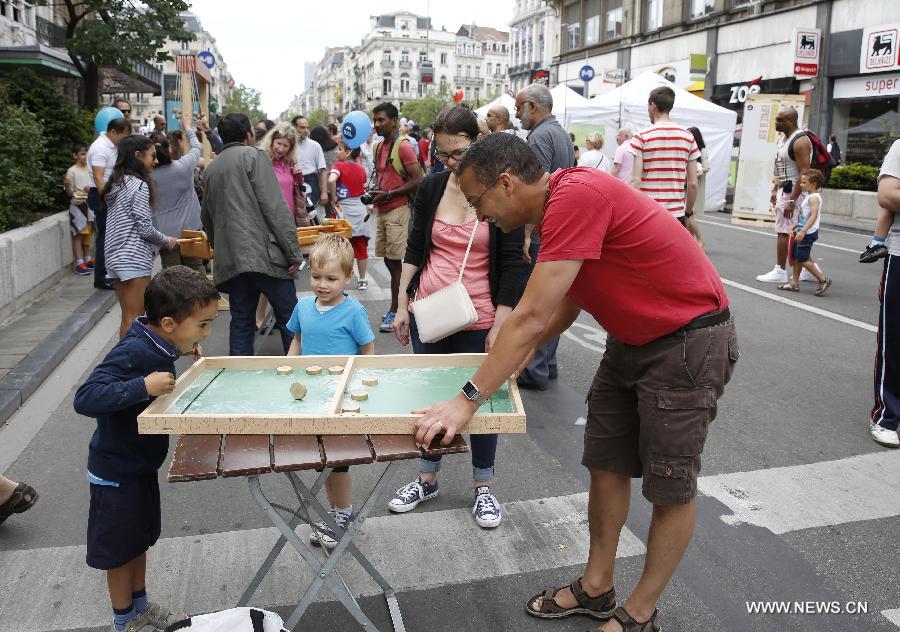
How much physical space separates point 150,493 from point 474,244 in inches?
73.6

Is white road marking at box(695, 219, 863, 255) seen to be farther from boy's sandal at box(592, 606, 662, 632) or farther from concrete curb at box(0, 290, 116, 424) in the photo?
boy's sandal at box(592, 606, 662, 632)

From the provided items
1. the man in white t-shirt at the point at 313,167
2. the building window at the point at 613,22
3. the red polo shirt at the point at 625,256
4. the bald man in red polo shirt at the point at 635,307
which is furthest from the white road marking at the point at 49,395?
the building window at the point at 613,22

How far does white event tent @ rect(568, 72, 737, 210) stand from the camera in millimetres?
20125

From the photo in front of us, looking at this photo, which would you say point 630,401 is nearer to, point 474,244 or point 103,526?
point 474,244

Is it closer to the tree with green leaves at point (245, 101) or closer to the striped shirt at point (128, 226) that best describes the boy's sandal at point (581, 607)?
the striped shirt at point (128, 226)

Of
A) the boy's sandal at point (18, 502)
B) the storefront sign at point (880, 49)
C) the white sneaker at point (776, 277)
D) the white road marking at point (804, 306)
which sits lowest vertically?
the boy's sandal at point (18, 502)

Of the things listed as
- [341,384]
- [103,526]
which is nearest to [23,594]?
[103,526]

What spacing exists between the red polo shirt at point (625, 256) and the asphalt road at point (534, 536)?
4.17 feet

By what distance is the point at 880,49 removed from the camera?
22969 mm

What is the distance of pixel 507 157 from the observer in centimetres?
266

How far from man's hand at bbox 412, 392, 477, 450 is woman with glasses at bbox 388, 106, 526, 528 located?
1348 mm

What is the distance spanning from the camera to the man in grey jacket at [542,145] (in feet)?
18.4

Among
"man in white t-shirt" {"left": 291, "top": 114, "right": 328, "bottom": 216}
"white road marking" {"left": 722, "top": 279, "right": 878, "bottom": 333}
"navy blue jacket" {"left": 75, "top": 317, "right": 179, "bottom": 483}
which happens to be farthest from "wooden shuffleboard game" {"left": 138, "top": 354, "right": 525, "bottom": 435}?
"man in white t-shirt" {"left": 291, "top": 114, "right": 328, "bottom": 216}

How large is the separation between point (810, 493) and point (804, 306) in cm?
530
